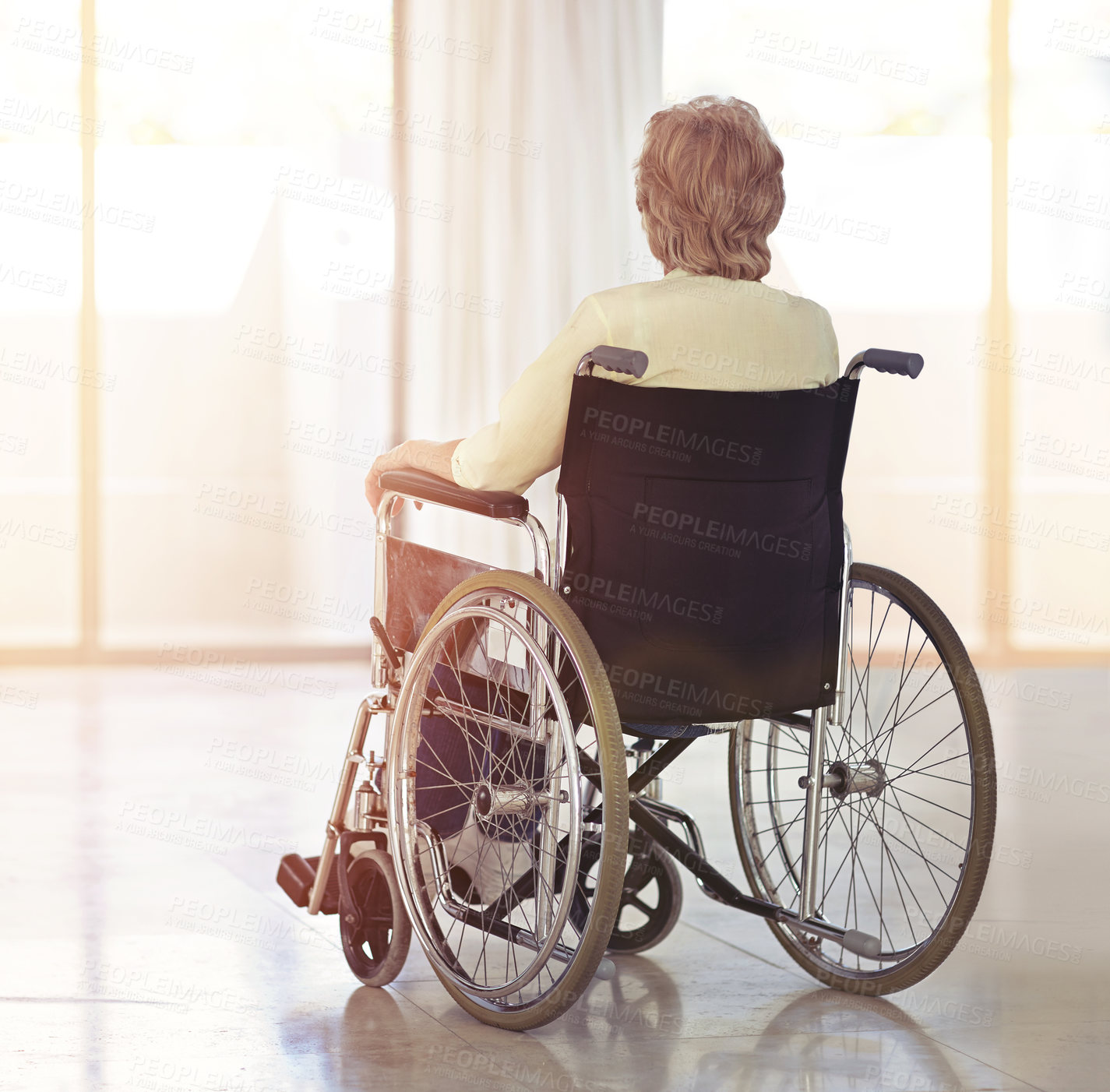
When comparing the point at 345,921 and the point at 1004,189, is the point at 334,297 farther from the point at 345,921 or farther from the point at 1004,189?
the point at 345,921

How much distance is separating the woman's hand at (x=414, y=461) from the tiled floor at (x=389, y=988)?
0.68m

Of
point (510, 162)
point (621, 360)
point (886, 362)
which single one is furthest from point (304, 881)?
point (510, 162)

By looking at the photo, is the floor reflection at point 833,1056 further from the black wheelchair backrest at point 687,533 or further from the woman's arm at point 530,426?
the woman's arm at point 530,426

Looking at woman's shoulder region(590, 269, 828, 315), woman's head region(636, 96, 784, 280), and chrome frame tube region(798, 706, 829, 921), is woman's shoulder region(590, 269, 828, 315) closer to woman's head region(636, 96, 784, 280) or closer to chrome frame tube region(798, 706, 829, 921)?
woman's head region(636, 96, 784, 280)

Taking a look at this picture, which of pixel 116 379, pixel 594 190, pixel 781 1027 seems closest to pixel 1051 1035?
pixel 781 1027

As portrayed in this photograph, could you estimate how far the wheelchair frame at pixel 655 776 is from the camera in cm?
188

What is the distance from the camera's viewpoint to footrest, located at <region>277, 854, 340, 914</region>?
2105 millimetres

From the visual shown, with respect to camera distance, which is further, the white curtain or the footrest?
the white curtain

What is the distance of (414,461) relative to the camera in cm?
200

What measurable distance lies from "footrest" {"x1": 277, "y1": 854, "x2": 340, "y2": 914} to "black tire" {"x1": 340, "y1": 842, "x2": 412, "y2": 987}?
4cm

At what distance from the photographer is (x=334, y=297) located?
5.02 m

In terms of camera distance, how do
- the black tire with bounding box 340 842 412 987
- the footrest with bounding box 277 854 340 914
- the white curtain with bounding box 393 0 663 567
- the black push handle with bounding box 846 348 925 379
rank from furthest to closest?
A: 1. the white curtain with bounding box 393 0 663 567
2. the footrest with bounding box 277 854 340 914
3. the black tire with bounding box 340 842 412 987
4. the black push handle with bounding box 846 348 925 379

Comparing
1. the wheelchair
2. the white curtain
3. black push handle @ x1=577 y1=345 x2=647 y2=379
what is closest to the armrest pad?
the wheelchair

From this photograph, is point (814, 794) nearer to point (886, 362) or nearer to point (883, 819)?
point (883, 819)
